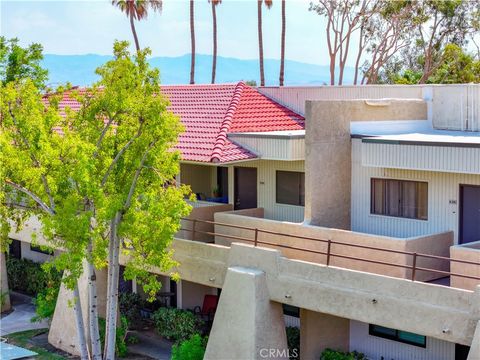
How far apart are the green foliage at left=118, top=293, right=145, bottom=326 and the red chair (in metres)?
2.30

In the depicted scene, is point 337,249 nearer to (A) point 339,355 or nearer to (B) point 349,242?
(B) point 349,242

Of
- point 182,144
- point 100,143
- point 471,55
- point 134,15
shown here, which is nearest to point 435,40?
point 471,55

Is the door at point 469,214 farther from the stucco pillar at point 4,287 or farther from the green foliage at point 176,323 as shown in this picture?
the stucco pillar at point 4,287

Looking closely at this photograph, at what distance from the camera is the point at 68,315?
2619 centimetres

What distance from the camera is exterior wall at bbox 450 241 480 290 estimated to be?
1894cm

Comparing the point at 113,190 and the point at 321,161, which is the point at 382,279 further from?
the point at 113,190

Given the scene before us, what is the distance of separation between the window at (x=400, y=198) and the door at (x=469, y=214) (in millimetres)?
1065

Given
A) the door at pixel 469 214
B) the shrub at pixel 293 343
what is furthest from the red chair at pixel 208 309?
the door at pixel 469 214

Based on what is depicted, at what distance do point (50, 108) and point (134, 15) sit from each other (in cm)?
4617

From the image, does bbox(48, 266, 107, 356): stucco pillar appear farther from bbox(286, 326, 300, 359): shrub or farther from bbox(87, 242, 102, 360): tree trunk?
bbox(286, 326, 300, 359): shrub

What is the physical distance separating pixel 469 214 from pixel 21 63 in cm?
1209

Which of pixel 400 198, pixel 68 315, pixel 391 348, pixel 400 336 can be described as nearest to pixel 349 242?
pixel 400 198

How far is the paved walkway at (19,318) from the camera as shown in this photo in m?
28.7

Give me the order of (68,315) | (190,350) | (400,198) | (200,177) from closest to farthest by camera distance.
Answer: (190,350) < (400,198) < (68,315) < (200,177)
